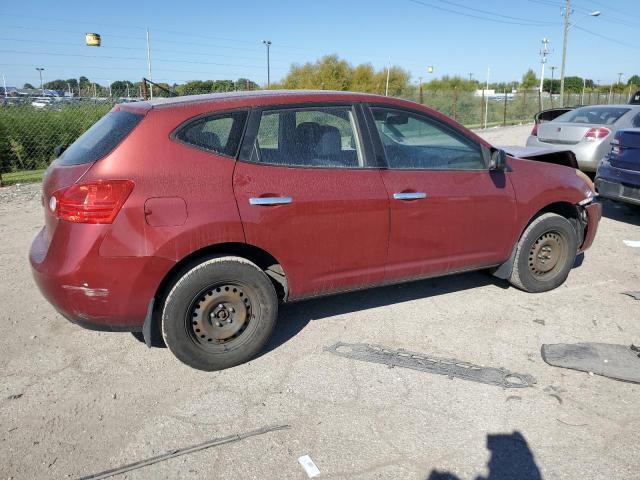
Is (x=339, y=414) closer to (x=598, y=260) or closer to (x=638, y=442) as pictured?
(x=638, y=442)

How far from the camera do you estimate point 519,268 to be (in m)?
4.43

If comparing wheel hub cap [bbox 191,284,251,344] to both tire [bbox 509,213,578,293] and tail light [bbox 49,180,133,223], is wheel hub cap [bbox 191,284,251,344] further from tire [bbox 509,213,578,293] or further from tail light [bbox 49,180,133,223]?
tire [bbox 509,213,578,293]

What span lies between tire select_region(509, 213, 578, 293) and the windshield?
5.95m

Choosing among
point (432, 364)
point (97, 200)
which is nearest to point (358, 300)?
point (432, 364)

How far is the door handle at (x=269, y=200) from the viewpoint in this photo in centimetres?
317

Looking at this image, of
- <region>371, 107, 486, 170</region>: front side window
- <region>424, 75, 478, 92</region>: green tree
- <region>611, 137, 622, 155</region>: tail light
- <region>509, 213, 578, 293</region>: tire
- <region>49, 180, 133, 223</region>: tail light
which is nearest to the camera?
<region>49, 180, 133, 223</region>: tail light

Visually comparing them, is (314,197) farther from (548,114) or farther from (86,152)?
(548,114)

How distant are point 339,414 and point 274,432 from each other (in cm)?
39

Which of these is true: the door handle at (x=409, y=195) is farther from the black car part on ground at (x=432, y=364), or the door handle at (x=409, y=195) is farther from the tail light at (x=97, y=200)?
the tail light at (x=97, y=200)

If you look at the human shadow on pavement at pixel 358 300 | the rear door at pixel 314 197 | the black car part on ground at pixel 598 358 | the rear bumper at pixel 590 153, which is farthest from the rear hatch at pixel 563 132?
the rear door at pixel 314 197

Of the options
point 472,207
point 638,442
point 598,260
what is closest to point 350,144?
point 472,207

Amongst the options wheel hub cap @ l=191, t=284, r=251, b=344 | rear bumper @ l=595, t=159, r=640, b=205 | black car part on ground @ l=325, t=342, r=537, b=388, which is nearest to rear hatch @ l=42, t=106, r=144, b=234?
wheel hub cap @ l=191, t=284, r=251, b=344

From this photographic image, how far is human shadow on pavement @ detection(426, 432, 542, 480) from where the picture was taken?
241cm

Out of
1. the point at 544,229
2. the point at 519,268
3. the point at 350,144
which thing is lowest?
the point at 519,268
